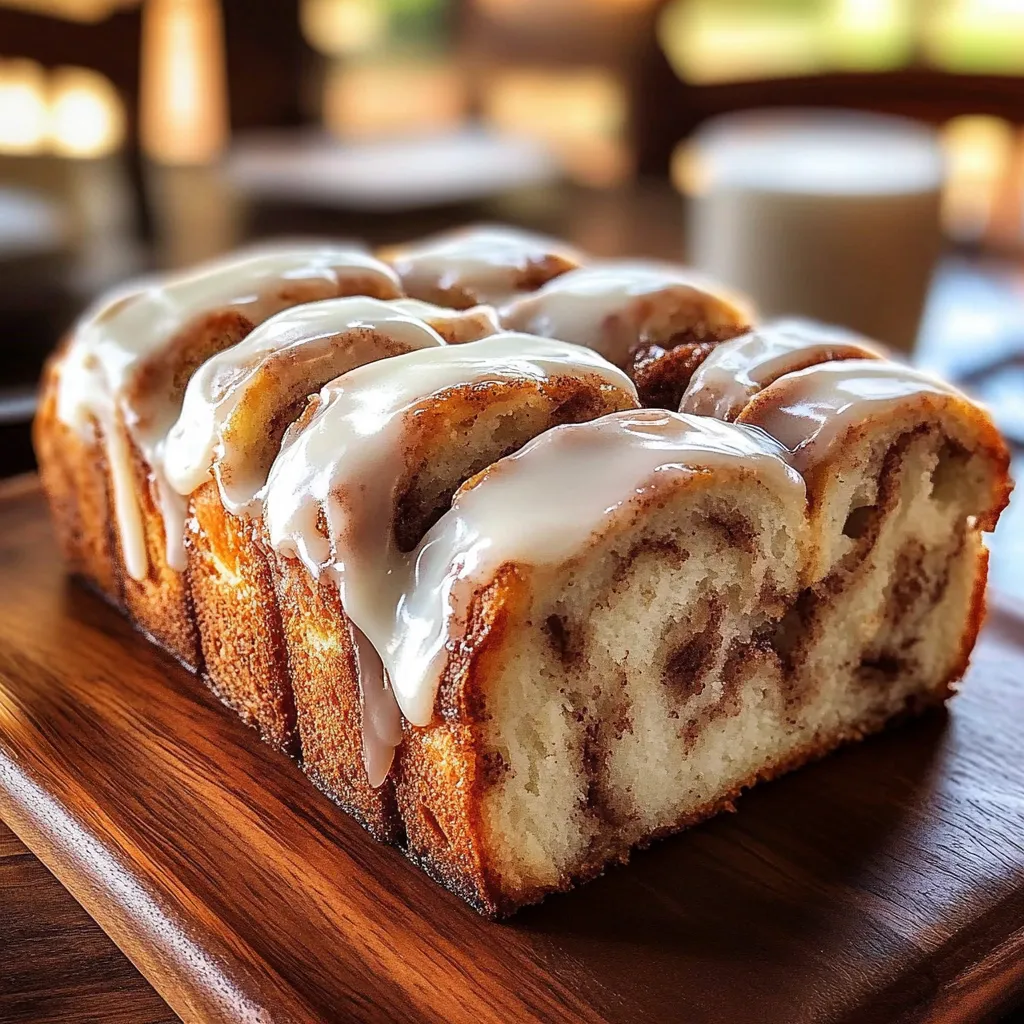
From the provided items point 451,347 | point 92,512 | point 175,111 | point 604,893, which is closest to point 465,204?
point 175,111

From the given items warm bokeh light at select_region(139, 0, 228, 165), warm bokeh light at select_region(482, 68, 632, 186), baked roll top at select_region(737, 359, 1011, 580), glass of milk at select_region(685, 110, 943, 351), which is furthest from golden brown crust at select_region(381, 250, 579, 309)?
warm bokeh light at select_region(482, 68, 632, 186)

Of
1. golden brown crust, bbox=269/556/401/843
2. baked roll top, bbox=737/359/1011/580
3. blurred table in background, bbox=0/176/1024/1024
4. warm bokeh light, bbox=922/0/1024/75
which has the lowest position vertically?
blurred table in background, bbox=0/176/1024/1024

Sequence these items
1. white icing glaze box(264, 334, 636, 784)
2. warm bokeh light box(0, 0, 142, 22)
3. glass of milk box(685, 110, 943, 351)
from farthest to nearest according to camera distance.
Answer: warm bokeh light box(0, 0, 142, 22) < glass of milk box(685, 110, 943, 351) < white icing glaze box(264, 334, 636, 784)

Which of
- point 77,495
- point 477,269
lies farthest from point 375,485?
point 77,495

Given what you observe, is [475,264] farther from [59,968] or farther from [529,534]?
[59,968]

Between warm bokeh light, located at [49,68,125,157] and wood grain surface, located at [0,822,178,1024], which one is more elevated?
warm bokeh light, located at [49,68,125,157]

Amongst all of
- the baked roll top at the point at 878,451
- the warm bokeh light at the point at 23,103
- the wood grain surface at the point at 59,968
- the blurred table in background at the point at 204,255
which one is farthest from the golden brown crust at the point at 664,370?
the warm bokeh light at the point at 23,103

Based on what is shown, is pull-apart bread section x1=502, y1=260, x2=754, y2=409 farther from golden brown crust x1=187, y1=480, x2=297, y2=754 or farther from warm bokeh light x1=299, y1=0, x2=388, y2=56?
warm bokeh light x1=299, y1=0, x2=388, y2=56

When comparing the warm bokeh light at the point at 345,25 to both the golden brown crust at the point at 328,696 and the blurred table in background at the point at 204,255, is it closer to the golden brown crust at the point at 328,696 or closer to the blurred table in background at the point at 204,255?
the blurred table in background at the point at 204,255
